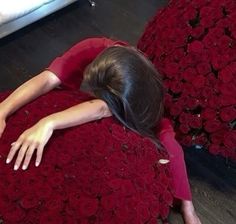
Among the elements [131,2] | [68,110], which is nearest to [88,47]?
[68,110]

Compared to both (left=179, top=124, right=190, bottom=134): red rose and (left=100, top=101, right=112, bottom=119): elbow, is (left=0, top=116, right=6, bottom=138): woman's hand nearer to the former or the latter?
(left=100, top=101, right=112, bottom=119): elbow

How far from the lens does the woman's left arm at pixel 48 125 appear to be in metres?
1.06

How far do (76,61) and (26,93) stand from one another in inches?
8.8

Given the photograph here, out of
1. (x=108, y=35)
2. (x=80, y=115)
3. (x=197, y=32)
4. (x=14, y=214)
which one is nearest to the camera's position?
(x=14, y=214)

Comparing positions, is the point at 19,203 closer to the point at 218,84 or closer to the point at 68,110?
the point at 68,110

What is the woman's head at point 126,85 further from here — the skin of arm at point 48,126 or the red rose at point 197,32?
the red rose at point 197,32

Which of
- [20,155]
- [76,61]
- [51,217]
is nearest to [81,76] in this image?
[76,61]

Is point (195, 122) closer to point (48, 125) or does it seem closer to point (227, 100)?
point (227, 100)

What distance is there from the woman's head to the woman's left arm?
4 cm

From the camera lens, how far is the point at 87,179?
1.06 m

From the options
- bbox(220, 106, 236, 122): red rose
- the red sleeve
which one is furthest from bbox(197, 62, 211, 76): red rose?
the red sleeve

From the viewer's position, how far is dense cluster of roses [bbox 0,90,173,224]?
3.33ft

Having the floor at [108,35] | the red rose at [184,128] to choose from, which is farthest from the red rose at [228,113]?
the floor at [108,35]

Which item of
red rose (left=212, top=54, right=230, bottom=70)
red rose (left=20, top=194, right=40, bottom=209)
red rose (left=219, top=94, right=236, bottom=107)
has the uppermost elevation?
red rose (left=212, top=54, right=230, bottom=70)
